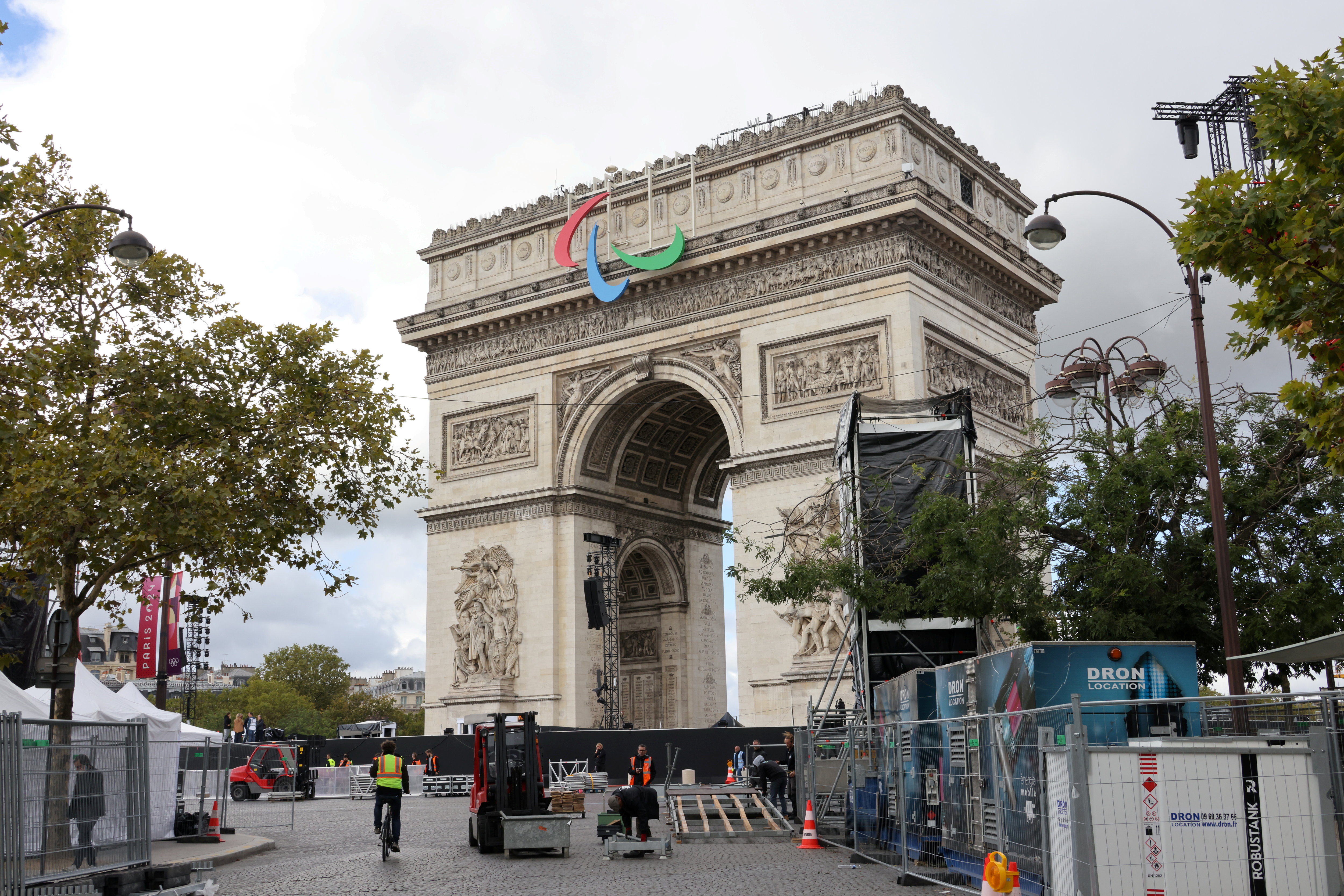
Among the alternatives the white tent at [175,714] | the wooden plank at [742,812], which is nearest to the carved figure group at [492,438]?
the white tent at [175,714]

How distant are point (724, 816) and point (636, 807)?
12.1ft

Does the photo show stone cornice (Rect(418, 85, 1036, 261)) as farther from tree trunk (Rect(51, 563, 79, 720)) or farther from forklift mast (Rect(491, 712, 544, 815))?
tree trunk (Rect(51, 563, 79, 720))

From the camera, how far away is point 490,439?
125 feet

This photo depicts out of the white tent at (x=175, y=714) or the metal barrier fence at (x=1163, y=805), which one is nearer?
the metal barrier fence at (x=1163, y=805)

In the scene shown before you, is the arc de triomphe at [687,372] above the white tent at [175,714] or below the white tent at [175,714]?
above

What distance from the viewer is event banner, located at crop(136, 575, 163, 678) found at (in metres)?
31.6

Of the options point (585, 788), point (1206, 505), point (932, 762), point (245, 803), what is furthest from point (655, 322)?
point (932, 762)

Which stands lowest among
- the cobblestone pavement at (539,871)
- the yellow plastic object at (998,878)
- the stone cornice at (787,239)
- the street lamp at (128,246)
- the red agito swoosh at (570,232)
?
the cobblestone pavement at (539,871)

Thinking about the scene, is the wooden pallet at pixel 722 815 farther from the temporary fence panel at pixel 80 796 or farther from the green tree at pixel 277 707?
the green tree at pixel 277 707

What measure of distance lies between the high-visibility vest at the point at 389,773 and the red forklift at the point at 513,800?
1063mm

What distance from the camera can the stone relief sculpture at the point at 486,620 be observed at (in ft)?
118

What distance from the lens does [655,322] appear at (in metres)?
35.2

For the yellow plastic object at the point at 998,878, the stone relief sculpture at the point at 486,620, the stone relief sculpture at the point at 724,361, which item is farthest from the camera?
the stone relief sculpture at the point at 486,620

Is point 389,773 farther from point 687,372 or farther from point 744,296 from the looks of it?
point 744,296
